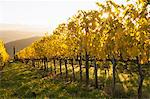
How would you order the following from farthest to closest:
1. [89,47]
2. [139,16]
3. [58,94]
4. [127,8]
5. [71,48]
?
[71,48]
[89,47]
[58,94]
[127,8]
[139,16]

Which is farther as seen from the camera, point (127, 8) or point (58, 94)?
point (58, 94)

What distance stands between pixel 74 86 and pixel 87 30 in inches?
435

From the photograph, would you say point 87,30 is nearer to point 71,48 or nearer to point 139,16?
point 71,48

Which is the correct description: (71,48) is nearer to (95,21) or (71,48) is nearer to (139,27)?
(95,21)

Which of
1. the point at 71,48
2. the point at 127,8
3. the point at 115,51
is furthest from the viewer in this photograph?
the point at 71,48

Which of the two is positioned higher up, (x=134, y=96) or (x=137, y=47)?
(x=137, y=47)

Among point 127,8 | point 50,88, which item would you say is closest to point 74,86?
point 50,88

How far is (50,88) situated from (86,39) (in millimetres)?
11470

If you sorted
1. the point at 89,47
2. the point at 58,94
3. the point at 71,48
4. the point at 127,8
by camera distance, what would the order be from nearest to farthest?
the point at 127,8 → the point at 58,94 → the point at 89,47 → the point at 71,48

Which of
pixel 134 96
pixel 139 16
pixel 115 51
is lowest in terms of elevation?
pixel 134 96

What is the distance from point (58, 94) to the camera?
5481 cm

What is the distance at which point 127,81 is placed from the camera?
71.1 meters

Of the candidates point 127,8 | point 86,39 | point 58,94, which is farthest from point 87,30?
point 127,8

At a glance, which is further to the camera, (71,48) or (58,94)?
(71,48)
